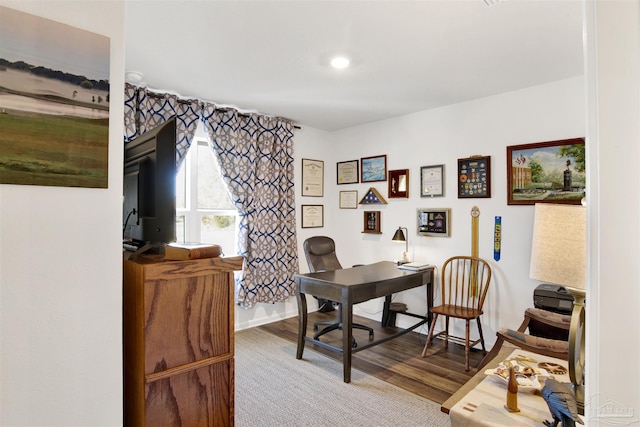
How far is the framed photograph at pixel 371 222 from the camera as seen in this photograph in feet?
14.4

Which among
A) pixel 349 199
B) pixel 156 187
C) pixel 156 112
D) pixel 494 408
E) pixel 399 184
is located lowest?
pixel 494 408

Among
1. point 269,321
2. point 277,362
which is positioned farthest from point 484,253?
point 269,321

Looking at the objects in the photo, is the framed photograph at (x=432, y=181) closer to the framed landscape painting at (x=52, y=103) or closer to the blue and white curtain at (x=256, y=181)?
the blue and white curtain at (x=256, y=181)

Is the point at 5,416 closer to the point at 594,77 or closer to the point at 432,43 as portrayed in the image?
the point at 594,77

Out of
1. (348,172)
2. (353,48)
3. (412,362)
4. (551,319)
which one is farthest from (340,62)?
(412,362)

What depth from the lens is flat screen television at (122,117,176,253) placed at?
127 cm

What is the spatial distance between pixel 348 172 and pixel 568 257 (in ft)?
12.2

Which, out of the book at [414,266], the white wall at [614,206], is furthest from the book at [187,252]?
the book at [414,266]

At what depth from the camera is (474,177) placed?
11.6ft

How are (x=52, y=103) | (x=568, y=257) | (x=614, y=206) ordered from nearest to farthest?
(x=614, y=206), (x=52, y=103), (x=568, y=257)

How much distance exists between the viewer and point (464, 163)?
11.8 ft

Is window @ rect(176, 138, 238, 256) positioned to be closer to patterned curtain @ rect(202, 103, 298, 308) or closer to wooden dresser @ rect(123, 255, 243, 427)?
patterned curtain @ rect(202, 103, 298, 308)

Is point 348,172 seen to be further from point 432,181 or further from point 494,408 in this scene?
point 494,408

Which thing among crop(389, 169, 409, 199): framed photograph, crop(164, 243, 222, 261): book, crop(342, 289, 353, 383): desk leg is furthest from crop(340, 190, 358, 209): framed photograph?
crop(164, 243, 222, 261): book
